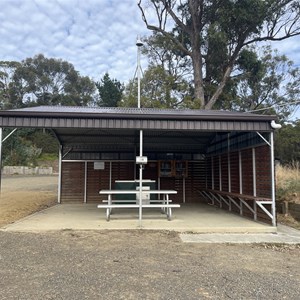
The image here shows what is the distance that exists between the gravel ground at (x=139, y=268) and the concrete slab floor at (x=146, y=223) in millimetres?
934

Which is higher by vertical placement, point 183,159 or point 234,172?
point 183,159

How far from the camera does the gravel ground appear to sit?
376 cm

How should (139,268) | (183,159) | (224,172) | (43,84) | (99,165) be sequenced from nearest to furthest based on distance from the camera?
1. (139,268)
2. (224,172)
3. (99,165)
4. (183,159)
5. (43,84)

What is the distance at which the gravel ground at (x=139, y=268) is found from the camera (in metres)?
3.76

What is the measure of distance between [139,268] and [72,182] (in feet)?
30.3

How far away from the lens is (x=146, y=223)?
824 cm

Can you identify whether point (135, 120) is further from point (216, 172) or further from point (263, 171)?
point (216, 172)

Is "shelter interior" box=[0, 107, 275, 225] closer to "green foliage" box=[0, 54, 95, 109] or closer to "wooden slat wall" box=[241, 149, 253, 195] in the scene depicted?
"wooden slat wall" box=[241, 149, 253, 195]

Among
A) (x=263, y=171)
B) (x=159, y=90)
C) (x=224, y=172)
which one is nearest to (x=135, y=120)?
(x=263, y=171)

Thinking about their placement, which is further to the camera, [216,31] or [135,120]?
[216,31]

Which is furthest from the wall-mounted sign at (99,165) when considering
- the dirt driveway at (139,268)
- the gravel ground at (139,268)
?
the gravel ground at (139,268)

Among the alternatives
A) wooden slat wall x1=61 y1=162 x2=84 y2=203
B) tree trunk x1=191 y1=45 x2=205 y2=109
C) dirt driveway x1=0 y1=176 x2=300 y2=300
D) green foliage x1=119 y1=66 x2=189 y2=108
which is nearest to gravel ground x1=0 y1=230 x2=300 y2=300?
dirt driveway x1=0 y1=176 x2=300 y2=300

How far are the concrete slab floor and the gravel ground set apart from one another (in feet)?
3.06

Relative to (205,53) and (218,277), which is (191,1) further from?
(218,277)
